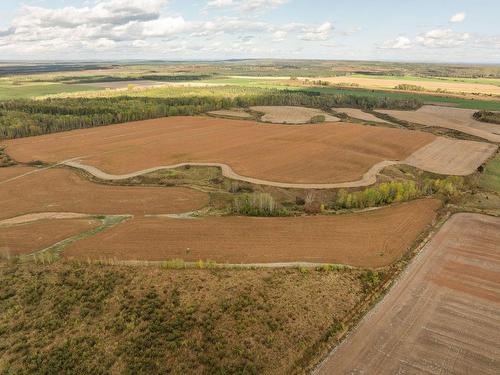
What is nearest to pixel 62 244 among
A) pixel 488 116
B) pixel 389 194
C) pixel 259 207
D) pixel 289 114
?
pixel 259 207

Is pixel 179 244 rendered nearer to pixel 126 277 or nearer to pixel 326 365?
pixel 126 277

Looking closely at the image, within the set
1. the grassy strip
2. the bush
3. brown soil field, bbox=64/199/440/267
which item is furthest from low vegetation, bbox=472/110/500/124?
the grassy strip

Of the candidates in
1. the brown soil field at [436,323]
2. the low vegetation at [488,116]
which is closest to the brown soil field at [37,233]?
the brown soil field at [436,323]

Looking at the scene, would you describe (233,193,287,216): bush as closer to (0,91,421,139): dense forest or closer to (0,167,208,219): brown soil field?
(0,167,208,219): brown soil field

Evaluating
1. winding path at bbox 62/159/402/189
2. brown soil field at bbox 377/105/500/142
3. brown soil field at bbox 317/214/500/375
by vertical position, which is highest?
brown soil field at bbox 377/105/500/142

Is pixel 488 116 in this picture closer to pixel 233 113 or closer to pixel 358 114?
pixel 358 114

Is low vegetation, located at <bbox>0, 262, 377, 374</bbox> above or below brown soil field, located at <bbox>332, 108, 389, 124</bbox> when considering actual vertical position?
below

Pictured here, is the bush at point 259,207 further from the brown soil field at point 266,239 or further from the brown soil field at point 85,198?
the brown soil field at point 85,198
